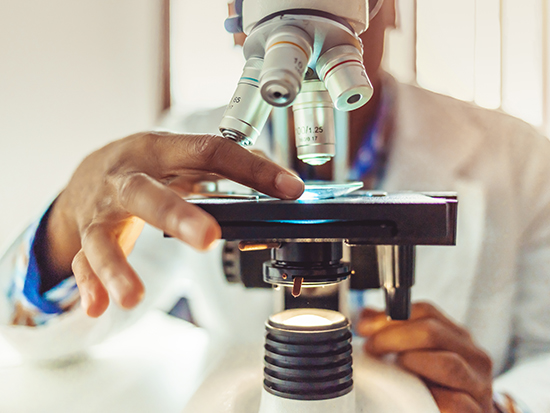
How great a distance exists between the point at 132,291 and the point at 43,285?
1.17ft

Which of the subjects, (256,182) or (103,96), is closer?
(256,182)

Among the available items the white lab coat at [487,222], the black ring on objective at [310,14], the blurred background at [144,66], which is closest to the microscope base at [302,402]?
the black ring on objective at [310,14]

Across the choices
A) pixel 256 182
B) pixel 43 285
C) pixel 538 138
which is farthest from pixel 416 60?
pixel 43 285

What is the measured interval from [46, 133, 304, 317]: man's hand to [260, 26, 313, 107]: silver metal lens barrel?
0.39ft

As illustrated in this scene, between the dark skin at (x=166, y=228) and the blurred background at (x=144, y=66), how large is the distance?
0.75 metres

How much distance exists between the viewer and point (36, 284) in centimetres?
61

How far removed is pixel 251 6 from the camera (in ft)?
1.38

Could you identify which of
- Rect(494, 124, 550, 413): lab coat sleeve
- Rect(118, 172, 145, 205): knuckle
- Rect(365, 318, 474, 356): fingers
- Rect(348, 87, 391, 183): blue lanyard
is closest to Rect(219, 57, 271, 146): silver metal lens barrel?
Rect(118, 172, 145, 205): knuckle

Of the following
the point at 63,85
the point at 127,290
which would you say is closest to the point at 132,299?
the point at 127,290

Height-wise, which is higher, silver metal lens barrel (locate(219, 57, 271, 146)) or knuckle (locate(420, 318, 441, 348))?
silver metal lens barrel (locate(219, 57, 271, 146))

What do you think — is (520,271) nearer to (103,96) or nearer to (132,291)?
(132,291)

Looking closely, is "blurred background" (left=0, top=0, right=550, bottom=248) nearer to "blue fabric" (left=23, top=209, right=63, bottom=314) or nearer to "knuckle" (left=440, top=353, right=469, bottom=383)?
"blue fabric" (left=23, top=209, right=63, bottom=314)

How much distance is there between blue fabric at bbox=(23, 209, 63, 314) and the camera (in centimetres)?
61

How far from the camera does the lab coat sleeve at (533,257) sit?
40.2 inches
